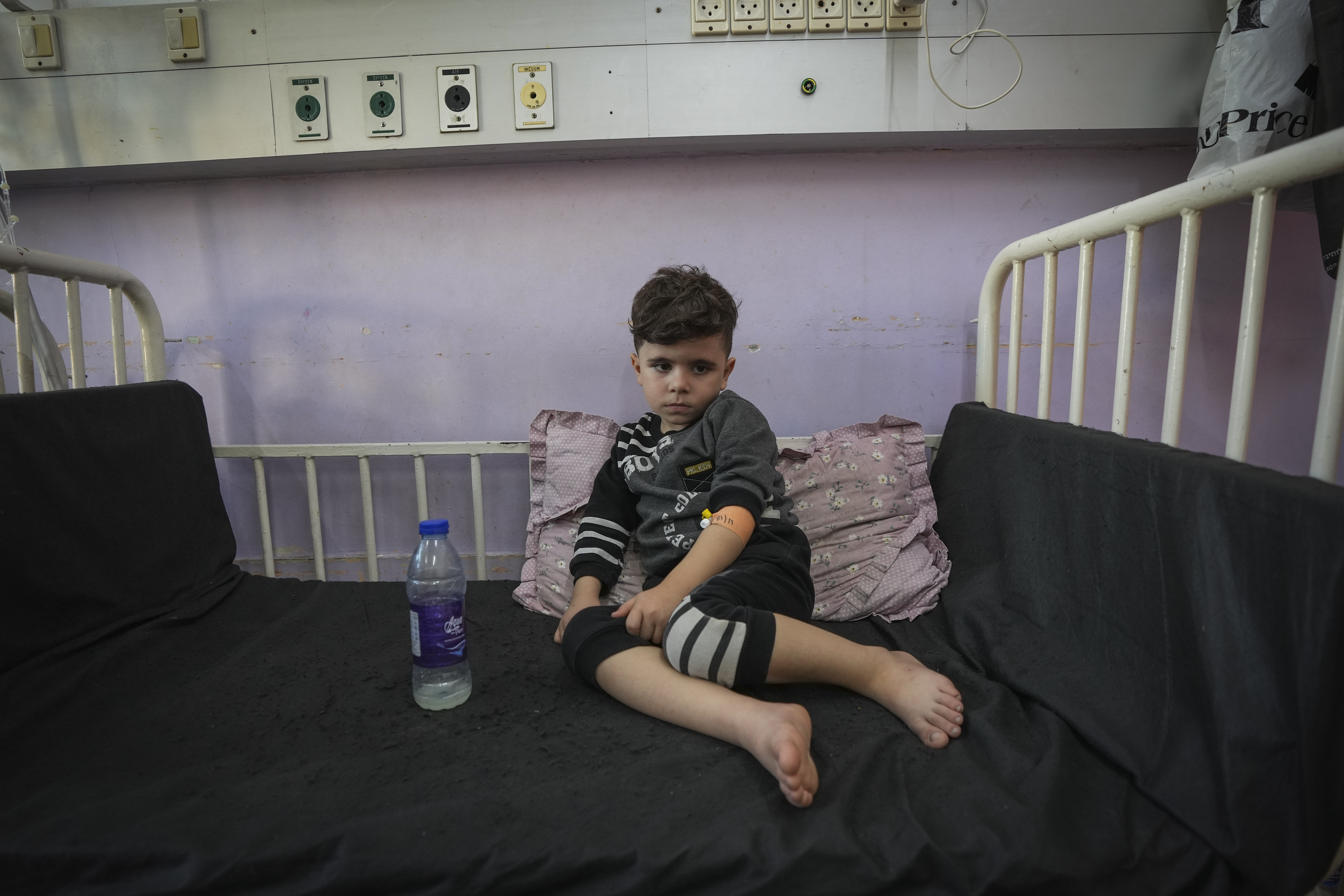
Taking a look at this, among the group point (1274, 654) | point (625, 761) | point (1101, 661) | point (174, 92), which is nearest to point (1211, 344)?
point (1101, 661)

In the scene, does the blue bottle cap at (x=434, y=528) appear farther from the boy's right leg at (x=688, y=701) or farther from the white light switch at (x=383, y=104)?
the white light switch at (x=383, y=104)

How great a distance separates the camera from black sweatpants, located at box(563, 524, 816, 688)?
37.0 inches

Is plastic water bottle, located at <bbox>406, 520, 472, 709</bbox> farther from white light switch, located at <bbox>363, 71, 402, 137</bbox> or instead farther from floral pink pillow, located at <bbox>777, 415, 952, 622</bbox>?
white light switch, located at <bbox>363, 71, 402, 137</bbox>

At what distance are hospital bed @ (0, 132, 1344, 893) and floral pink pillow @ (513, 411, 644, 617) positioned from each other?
13cm

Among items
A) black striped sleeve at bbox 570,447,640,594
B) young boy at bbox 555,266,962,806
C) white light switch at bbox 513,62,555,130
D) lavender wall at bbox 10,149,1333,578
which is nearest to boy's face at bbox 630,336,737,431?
young boy at bbox 555,266,962,806

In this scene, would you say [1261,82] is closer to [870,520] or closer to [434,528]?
[870,520]

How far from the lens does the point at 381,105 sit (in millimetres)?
1498

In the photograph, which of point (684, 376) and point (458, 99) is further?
point (458, 99)

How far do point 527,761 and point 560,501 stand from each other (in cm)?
68

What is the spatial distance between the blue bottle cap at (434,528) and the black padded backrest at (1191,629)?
0.79 m

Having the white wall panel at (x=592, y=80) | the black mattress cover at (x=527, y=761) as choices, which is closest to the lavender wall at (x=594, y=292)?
the white wall panel at (x=592, y=80)

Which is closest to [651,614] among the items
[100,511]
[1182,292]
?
[1182,292]

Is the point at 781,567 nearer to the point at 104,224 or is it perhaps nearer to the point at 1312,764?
the point at 1312,764

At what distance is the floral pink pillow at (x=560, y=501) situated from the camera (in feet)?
4.48
